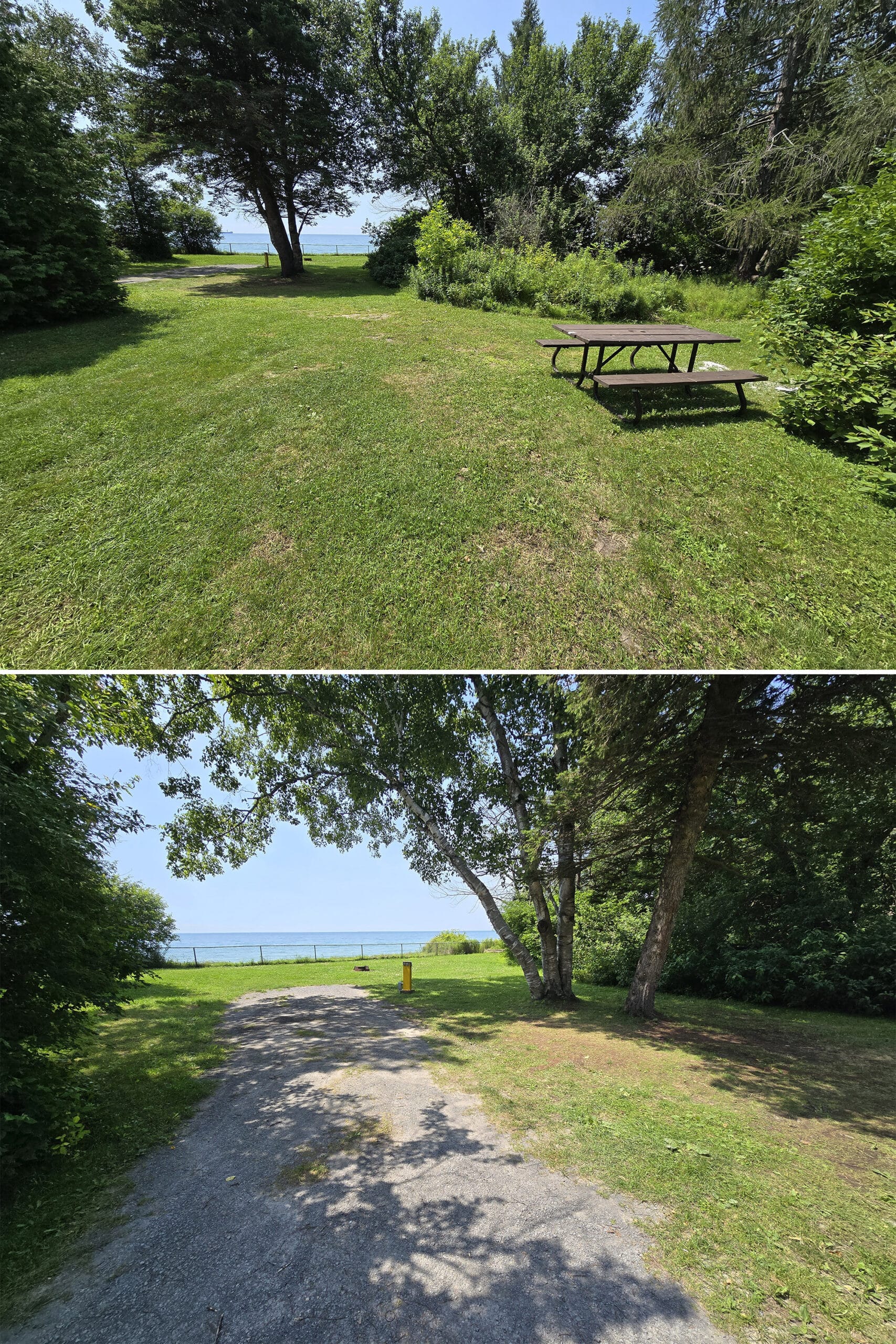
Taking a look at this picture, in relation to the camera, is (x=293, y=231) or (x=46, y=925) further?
(x=293, y=231)

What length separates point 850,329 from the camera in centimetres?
781

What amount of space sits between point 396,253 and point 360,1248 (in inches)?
941

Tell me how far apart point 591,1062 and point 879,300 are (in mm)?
9969

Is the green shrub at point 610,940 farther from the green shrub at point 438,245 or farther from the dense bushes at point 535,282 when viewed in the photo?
the green shrub at point 438,245

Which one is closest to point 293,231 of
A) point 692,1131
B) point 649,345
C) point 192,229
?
point 192,229

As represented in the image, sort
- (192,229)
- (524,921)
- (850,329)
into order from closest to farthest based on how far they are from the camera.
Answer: (850,329) < (524,921) < (192,229)

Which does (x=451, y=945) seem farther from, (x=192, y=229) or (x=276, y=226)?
(x=192, y=229)

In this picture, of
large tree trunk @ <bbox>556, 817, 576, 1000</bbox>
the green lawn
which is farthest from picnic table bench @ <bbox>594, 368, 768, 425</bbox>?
large tree trunk @ <bbox>556, 817, 576, 1000</bbox>

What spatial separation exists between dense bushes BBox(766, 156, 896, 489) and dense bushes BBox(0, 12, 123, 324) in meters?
13.2

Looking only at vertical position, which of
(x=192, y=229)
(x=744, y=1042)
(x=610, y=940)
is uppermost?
(x=192, y=229)

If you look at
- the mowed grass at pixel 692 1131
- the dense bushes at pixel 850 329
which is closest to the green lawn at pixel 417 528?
the dense bushes at pixel 850 329

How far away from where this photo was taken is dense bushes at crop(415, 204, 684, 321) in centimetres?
1480

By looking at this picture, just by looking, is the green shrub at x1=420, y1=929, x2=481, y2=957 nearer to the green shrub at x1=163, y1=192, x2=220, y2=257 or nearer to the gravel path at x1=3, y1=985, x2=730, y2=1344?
the gravel path at x1=3, y1=985, x2=730, y2=1344

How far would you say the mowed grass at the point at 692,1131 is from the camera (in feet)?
10.1
